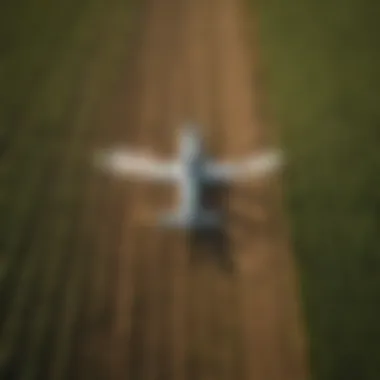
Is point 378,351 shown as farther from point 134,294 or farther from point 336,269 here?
point 134,294

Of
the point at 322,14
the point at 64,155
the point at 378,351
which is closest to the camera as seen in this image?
the point at 378,351

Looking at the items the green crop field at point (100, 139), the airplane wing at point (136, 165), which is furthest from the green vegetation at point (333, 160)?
the airplane wing at point (136, 165)

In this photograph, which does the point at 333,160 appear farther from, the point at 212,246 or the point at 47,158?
the point at 47,158

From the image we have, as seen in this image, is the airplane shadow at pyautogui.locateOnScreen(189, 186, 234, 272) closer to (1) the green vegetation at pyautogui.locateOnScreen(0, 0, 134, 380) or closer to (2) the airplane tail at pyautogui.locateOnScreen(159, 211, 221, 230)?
(2) the airplane tail at pyautogui.locateOnScreen(159, 211, 221, 230)

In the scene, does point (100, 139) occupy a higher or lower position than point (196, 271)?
higher

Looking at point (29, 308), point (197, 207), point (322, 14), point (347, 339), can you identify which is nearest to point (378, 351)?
point (347, 339)

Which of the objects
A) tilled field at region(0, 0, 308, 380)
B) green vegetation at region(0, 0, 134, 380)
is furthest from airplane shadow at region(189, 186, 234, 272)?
green vegetation at region(0, 0, 134, 380)

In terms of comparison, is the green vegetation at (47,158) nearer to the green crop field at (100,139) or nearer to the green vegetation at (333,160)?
the green crop field at (100,139)

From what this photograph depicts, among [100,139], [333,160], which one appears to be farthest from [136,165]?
[333,160]
